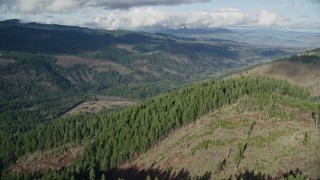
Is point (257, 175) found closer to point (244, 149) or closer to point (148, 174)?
point (244, 149)

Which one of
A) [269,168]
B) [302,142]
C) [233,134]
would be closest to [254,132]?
[233,134]

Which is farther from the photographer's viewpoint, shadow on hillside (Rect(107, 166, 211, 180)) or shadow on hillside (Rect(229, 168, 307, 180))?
shadow on hillside (Rect(107, 166, 211, 180))

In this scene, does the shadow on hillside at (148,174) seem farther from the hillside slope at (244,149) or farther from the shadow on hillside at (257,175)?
the shadow on hillside at (257,175)

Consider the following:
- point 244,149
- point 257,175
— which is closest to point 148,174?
point 244,149

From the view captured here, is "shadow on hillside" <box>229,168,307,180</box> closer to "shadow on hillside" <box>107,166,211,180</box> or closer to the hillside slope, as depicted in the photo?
the hillside slope

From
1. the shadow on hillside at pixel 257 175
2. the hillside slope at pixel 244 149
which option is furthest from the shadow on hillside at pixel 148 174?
the shadow on hillside at pixel 257 175

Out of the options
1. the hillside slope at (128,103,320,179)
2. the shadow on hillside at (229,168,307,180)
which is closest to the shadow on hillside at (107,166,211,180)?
the hillside slope at (128,103,320,179)

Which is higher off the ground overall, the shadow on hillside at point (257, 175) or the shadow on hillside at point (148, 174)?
the shadow on hillside at point (257, 175)

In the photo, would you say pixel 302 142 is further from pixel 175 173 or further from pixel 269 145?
pixel 175 173
